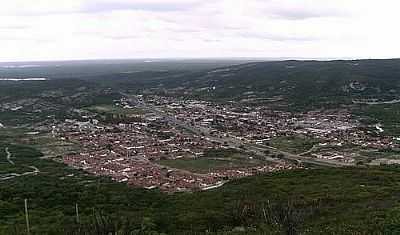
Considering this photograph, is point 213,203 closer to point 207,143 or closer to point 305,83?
point 207,143

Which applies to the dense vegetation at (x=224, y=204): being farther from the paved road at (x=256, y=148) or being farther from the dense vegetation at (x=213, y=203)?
the paved road at (x=256, y=148)

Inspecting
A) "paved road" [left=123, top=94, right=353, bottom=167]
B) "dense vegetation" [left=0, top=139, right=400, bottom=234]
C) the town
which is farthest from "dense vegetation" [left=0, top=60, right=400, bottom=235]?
"paved road" [left=123, top=94, right=353, bottom=167]

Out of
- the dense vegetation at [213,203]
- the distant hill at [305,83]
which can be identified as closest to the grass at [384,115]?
the dense vegetation at [213,203]

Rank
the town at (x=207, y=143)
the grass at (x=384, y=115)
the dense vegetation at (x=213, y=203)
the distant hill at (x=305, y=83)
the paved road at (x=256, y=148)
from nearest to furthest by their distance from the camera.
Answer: the dense vegetation at (x=213, y=203), the town at (x=207, y=143), the paved road at (x=256, y=148), the grass at (x=384, y=115), the distant hill at (x=305, y=83)

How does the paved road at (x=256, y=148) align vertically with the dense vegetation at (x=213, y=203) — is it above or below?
below

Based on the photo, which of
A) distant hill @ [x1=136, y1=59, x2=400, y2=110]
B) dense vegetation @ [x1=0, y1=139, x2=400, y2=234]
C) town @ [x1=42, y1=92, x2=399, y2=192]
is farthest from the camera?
distant hill @ [x1=136, y1=59, x2=400, y2=110]

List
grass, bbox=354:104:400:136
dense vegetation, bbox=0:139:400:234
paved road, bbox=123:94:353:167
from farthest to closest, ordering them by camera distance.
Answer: grass, bbox=354:104:400:136 → paved road, bbox=123:94:353:167 → dense vegetation, bbox=0:139:400:234

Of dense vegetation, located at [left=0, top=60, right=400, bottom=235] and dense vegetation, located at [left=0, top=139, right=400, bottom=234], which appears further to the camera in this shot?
dense vegetation, located at [left=0, top=139, right=400, bottom=234]

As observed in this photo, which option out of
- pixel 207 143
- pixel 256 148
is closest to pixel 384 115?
pixel 256 148

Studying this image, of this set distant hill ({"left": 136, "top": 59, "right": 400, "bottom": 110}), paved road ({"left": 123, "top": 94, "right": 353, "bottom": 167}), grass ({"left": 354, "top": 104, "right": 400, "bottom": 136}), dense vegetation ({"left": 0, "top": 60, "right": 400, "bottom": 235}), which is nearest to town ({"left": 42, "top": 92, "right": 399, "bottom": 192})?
paved road ({"left": 123, "top": 94, "right": 353, "bottom": 167})

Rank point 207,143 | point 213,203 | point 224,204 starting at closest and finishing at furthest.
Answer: point 224,204 → point 213,203 → point 207,143

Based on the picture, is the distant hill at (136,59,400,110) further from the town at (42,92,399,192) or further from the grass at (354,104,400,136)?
the town at (42,92,399,192)

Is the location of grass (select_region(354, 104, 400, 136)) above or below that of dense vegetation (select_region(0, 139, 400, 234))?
below
